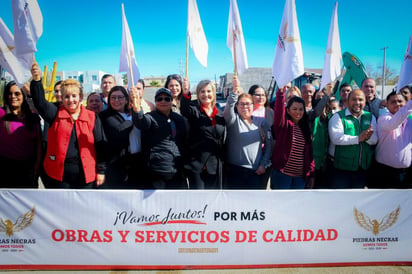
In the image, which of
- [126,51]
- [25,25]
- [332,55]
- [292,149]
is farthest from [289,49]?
[25,25]

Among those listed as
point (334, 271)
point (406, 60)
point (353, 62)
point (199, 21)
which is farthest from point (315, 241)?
point (353, 62)

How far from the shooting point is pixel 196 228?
286 cm

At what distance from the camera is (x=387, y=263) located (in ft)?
9.82

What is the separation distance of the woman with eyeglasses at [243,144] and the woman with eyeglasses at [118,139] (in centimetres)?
124

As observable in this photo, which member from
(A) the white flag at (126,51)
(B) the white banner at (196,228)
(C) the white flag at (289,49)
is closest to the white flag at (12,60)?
(A) the white flag at (126,51)

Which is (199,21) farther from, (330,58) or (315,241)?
(315,241)

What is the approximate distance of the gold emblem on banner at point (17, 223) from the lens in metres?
2.77

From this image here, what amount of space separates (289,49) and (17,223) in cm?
395

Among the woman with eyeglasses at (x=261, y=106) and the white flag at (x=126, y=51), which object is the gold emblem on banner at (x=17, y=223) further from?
the woman with eyeglasses at (x=261, y=106)

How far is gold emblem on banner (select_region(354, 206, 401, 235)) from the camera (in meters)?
2.94

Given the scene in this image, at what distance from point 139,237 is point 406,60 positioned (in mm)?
4219

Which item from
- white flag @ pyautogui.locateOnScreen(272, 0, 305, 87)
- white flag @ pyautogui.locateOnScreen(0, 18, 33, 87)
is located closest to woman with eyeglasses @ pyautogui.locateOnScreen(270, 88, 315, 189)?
white flag @ pyautogui.locateOnScreen(272, 0, 305, 87)

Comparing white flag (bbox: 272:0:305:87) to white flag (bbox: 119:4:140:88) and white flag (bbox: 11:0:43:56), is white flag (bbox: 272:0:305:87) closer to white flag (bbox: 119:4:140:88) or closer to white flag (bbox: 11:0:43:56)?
white flag (bbox: 119:4:140:88)

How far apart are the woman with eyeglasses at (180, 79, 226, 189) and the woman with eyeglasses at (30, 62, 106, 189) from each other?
46.1 inches
